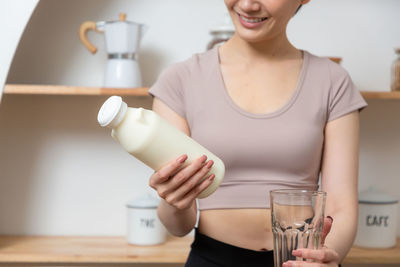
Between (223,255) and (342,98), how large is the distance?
45cm

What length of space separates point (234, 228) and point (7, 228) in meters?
1.11

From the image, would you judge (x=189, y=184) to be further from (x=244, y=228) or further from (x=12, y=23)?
(x=12, y=23)

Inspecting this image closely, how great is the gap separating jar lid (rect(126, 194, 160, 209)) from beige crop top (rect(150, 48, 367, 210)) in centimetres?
57

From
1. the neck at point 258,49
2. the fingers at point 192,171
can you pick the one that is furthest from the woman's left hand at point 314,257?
the neck at point 258,49

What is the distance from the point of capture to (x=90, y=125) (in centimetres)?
200

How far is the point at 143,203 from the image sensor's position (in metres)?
1.83

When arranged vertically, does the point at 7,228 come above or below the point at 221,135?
below

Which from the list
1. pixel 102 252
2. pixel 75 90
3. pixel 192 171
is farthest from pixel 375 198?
pixel 192 171

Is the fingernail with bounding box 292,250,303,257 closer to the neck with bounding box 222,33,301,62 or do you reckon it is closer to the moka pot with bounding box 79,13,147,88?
the neck with bounding box 222,33,301,62

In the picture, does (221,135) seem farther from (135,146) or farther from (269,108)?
(135,146)

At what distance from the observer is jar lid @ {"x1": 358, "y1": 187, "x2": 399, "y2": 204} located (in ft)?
6.01

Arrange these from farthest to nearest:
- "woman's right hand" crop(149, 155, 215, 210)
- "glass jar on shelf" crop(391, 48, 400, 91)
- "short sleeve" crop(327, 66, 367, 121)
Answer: "glass jar on shelf" crop(391, 48, 400, 91), "short sleeve" crop(327, 66, 367, 121), "woman's right hand" crop(149, 155, 215, 210)

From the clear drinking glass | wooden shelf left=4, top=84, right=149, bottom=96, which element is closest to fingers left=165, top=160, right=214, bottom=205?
the clear drinking glass

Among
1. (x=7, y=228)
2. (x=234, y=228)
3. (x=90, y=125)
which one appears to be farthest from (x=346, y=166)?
(x=7, y=228)
